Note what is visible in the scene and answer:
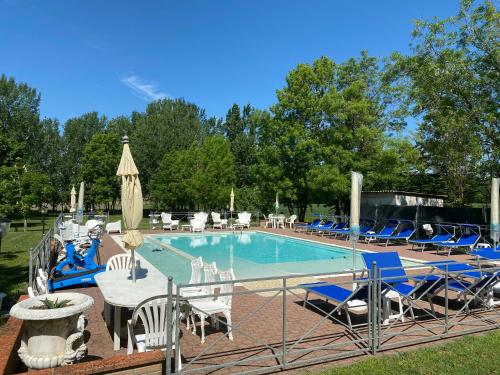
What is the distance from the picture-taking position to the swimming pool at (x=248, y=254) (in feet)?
40.2

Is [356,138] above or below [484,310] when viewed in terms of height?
above

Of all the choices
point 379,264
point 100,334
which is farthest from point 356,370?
point 100,334

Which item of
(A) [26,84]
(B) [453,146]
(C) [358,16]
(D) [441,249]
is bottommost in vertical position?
→ (D) [441,249]

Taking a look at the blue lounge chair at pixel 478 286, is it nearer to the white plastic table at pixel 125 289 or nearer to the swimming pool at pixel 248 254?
the white plastic table at pixel 125 289

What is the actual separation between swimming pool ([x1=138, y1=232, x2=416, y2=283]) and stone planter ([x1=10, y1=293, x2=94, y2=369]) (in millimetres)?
6511

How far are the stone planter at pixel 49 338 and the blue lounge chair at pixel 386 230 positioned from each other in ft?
49.5

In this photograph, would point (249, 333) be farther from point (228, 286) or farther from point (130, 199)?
point (130, 199)

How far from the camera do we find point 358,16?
17.8 metres

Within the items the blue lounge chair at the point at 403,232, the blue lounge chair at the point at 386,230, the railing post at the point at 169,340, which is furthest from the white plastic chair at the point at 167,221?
the railing post at the point at 169,340

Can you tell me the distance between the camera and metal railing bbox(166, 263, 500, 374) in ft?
14.8

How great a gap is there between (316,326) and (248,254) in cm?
1168

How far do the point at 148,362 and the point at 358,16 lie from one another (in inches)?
708

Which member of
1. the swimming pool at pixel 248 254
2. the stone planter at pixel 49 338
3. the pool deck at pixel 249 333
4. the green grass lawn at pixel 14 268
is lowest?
the swimming pool at pixel 248 254

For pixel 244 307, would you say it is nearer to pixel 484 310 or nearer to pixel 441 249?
pixel 484 310
